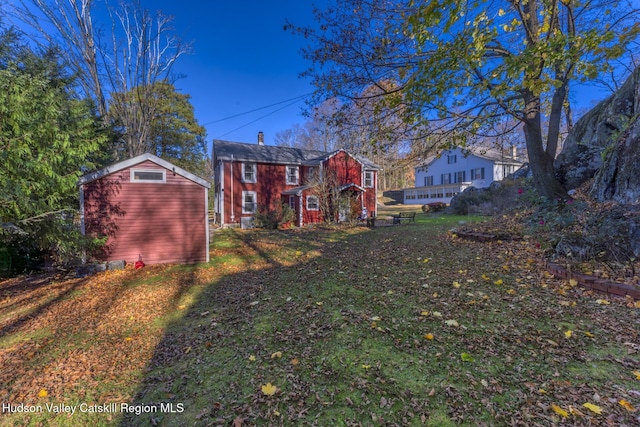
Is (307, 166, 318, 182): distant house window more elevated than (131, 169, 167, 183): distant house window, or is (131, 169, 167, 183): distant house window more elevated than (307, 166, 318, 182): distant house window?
(307, 166, 318, 182): distant house window

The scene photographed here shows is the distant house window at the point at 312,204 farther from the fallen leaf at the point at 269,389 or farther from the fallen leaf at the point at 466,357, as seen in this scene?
the fallen leaf at the point at 269,389

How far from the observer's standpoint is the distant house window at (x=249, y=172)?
63.8 feet

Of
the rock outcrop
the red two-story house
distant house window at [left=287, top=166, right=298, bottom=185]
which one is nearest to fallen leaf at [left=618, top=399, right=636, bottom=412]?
the rock outcrop

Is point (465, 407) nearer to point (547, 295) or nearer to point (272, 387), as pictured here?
point (272, 387)

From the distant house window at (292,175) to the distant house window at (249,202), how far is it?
2843 mm

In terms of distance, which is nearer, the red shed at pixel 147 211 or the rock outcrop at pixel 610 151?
the rock outcrop at pixel 610 151

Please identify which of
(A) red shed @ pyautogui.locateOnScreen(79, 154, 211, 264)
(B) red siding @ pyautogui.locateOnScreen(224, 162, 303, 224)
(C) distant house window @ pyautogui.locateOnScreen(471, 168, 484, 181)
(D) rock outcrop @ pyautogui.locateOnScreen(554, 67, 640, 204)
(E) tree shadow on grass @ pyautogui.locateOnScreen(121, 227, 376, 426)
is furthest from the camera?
(C) distant house window @ pyautogui.locateOnScreen(471, 168, 484, 181)

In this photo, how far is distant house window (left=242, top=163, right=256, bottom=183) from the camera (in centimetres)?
1945

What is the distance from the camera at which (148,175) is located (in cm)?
920

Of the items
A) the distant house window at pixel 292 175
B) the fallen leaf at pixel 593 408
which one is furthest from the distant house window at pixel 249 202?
the fallen leaf at pixel 593 408

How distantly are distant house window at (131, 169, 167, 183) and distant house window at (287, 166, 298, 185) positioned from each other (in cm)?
1185

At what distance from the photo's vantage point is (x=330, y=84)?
620 cm

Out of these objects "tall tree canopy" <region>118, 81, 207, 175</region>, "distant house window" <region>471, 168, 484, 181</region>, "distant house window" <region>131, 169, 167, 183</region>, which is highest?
"tall tree canopy" <region>118, 81, 207, 175</region>

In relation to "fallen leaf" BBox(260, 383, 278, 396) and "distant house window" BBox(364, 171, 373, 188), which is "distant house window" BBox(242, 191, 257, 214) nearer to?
"distant house window" BBox(364, 171, 373, 188)
